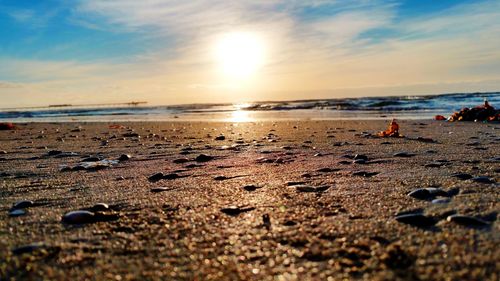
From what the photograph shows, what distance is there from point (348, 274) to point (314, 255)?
238 millimetres

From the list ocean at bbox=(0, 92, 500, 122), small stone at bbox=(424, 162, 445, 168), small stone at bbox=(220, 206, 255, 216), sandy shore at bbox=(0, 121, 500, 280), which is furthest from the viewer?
ocean at bbox=(0, 92, 500, 122)

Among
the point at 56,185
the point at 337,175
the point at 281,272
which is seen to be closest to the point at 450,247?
the point at 281,272

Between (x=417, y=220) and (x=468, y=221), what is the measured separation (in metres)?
0.26

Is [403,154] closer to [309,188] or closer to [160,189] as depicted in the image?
[309,188]

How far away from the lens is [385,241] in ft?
6.82

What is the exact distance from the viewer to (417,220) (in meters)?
2.34

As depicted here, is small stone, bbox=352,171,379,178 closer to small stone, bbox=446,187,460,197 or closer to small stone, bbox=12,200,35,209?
small stone, bbox=446,187,460,197

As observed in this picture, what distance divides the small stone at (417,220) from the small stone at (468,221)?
0.37 ft

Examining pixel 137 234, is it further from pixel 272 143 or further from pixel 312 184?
pixel 272 143

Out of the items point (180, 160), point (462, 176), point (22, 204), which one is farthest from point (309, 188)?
point (180, 160)

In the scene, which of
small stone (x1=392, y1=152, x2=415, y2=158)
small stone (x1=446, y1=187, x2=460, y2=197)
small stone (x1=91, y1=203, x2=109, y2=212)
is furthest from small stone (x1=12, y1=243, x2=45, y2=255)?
small stone (x1=392, y1=152, x2=415, y2=158)

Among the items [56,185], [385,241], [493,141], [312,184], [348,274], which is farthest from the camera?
[493,141]

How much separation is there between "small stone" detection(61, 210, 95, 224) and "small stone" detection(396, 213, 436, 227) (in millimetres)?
1902

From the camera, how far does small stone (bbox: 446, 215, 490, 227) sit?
2.23m
